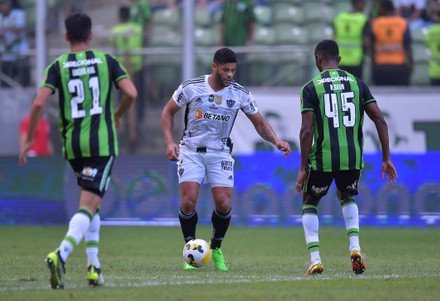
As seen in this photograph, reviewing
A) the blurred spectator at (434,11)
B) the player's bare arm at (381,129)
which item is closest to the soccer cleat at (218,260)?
the player's bare arm at (381,129)

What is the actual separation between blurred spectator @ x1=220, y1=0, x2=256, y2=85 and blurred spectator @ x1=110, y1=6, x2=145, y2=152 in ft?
5.46

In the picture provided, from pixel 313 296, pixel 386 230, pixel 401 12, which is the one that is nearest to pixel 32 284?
pixel 313 296

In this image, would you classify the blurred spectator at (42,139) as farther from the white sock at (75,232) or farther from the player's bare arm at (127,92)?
→ the white sock at (75,232)

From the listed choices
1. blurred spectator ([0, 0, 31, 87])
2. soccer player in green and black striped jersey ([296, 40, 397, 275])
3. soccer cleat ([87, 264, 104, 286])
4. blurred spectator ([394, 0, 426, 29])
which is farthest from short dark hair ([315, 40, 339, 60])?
blurred spectator ([0, 0, 31, 87])

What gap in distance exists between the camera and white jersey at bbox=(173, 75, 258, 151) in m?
10.1

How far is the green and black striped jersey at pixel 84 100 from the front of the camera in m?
8.19

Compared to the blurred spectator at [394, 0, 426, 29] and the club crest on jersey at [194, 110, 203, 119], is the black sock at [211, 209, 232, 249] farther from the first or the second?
the blurred spectator at [394, 0, 426, 29]

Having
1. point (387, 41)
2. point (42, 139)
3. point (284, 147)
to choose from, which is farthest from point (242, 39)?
point (284, 147)

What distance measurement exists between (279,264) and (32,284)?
3.22 meters

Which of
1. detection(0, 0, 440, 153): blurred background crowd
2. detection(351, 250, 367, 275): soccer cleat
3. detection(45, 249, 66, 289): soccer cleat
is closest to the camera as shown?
detection(45, 249, 66, 289): soccer cleat

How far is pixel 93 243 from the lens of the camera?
819 cm

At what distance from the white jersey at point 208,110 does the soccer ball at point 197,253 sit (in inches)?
38.6

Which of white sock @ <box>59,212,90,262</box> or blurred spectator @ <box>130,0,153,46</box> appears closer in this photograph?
white sock @ <box>59,212,90,262</box>

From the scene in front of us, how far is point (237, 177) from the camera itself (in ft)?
57.1
